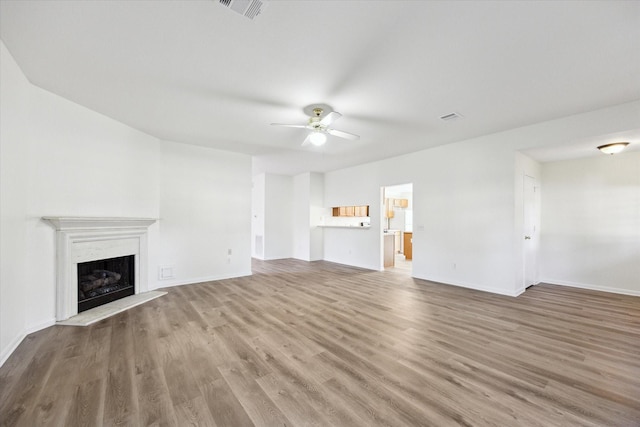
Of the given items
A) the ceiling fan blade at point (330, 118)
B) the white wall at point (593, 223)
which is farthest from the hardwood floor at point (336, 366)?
the ceiling fan blade at point (330, 118)

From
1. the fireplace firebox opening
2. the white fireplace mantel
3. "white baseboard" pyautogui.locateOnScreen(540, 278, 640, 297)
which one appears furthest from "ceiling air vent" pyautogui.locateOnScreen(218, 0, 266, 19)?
"white baseboard" pyautogui.locateOnScreen(540, 278, 640, 297)

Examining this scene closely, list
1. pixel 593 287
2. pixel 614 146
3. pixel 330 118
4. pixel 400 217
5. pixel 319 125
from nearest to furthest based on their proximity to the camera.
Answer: pixel 330 118 → pixel 319 125 → pixel 614 146 → pixel 593 287 → pixel 400 217

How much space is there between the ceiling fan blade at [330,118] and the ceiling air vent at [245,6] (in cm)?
146

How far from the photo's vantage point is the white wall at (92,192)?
2.48 meters

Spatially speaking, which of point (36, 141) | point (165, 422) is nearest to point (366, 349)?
point (165, 422)

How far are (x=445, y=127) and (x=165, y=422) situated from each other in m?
4.75

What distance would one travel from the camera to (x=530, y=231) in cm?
479

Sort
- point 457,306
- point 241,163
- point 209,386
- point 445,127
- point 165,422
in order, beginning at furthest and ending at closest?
1. point 241,163
2. point 445,127
3. point 457,306
4. point 209,386
5. point 165,422

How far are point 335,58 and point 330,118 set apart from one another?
95 centimetres

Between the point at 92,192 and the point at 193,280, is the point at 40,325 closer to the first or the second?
the point at 92,192

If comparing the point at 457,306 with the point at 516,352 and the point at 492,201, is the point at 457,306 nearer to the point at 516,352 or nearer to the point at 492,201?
the point at 516,352

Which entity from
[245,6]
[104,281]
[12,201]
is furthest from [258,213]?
[245,6]

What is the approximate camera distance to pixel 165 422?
160 centimetres

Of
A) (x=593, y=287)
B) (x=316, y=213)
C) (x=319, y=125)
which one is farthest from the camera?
(x=316, y=213)
